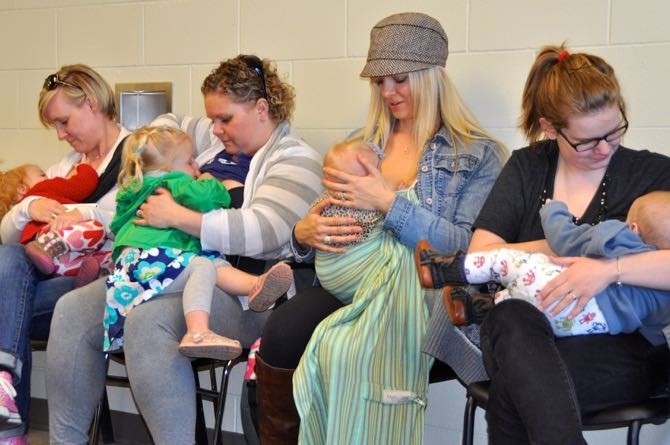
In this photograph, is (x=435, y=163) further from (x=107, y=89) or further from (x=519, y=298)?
(x=107, y=89)

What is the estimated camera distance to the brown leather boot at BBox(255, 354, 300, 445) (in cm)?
221

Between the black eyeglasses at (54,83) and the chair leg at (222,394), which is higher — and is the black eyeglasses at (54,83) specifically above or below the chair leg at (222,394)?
above

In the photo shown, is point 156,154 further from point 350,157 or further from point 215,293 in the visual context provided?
point 350,157

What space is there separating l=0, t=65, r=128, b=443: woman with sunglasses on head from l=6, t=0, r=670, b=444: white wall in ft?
1.12

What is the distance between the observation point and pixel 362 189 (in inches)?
91.0

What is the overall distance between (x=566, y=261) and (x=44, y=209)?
175 cm

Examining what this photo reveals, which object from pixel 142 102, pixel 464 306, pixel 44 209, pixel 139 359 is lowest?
pixel 139 359

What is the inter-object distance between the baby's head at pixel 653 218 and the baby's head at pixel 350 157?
754 millimetres

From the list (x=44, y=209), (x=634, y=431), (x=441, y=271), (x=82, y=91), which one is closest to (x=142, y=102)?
(x=82, y=91)

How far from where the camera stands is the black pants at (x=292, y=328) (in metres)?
2.23

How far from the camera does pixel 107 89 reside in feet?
10.4

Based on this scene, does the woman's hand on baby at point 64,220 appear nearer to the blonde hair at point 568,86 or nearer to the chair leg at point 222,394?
the chair leg at point 222,394

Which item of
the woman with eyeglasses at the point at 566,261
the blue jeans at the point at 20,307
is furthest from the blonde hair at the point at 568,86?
the blue jeans at the point at 20,307

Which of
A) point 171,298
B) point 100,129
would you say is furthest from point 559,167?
point 100,129
